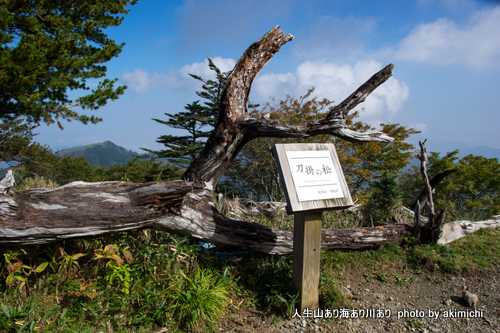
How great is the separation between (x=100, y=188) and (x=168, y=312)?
54.4 inches

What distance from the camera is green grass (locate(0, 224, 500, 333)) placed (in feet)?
7.19

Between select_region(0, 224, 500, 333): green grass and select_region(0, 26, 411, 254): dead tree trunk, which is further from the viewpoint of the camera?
select_region(0, 26, 411, 254): dead tree trunk

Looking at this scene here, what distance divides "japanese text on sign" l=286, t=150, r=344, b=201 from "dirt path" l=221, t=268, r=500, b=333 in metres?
1.19

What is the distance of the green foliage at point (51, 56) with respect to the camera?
5.75m

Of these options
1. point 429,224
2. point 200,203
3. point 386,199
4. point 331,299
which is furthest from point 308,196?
point 386,199

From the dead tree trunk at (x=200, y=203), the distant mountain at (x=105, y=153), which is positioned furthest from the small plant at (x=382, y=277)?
the distant mountain at (x=105, y=153)

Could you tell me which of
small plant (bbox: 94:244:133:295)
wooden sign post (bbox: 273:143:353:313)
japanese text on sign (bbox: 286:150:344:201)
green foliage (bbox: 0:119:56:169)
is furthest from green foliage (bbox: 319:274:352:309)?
green foliage (bbox: 0:119:56:169)

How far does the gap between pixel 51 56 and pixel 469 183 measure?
13.8m

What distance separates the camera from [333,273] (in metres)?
3.40

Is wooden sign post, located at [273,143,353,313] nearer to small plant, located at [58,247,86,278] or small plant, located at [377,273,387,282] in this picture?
small plant, located at [377,273,387,282]

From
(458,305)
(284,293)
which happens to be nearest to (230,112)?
(284,293)

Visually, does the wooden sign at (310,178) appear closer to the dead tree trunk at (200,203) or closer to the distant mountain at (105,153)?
the dead tree trunk at (200,203)

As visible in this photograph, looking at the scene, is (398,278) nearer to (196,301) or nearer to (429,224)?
(429,224)

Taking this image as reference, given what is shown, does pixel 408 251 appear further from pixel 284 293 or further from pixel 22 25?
pixel 22 25
